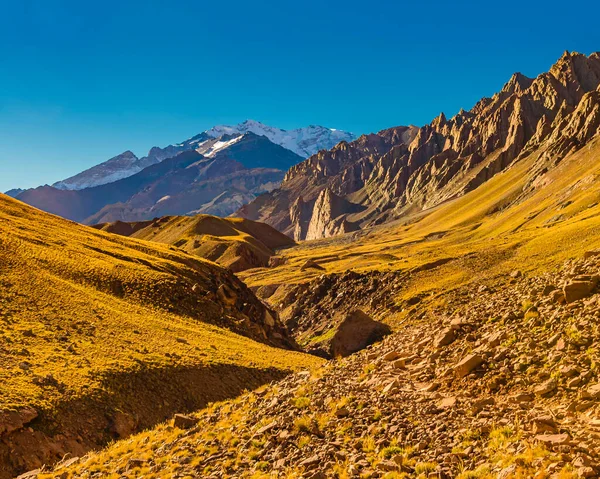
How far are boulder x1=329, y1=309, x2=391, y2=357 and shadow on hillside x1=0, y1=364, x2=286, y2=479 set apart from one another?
8.85 m

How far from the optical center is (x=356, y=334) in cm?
4778

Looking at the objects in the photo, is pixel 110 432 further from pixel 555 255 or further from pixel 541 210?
pixel 541 210

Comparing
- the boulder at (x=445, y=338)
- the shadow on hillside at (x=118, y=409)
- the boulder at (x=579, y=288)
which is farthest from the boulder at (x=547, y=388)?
the shadow on hillside at (x=118, y=409)

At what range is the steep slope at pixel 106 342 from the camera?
88.5ft

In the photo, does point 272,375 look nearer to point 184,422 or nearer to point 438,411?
point 184,422

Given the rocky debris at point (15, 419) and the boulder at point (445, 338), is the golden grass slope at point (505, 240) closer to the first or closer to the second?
the boulder at point (445, 338)

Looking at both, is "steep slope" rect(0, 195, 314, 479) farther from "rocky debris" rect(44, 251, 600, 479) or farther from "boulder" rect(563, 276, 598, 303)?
"boulder" rect(563, 276, 598, 303)

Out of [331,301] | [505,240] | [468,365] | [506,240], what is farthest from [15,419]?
[505,240]

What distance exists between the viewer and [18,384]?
27719mm

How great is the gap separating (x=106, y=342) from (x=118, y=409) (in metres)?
9.08

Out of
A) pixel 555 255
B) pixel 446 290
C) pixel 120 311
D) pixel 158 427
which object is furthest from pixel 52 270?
pixel 555 255

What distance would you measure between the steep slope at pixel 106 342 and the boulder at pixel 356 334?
11.4ft

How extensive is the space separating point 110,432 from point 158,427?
594 centimetres

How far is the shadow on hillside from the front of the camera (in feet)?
81.0
